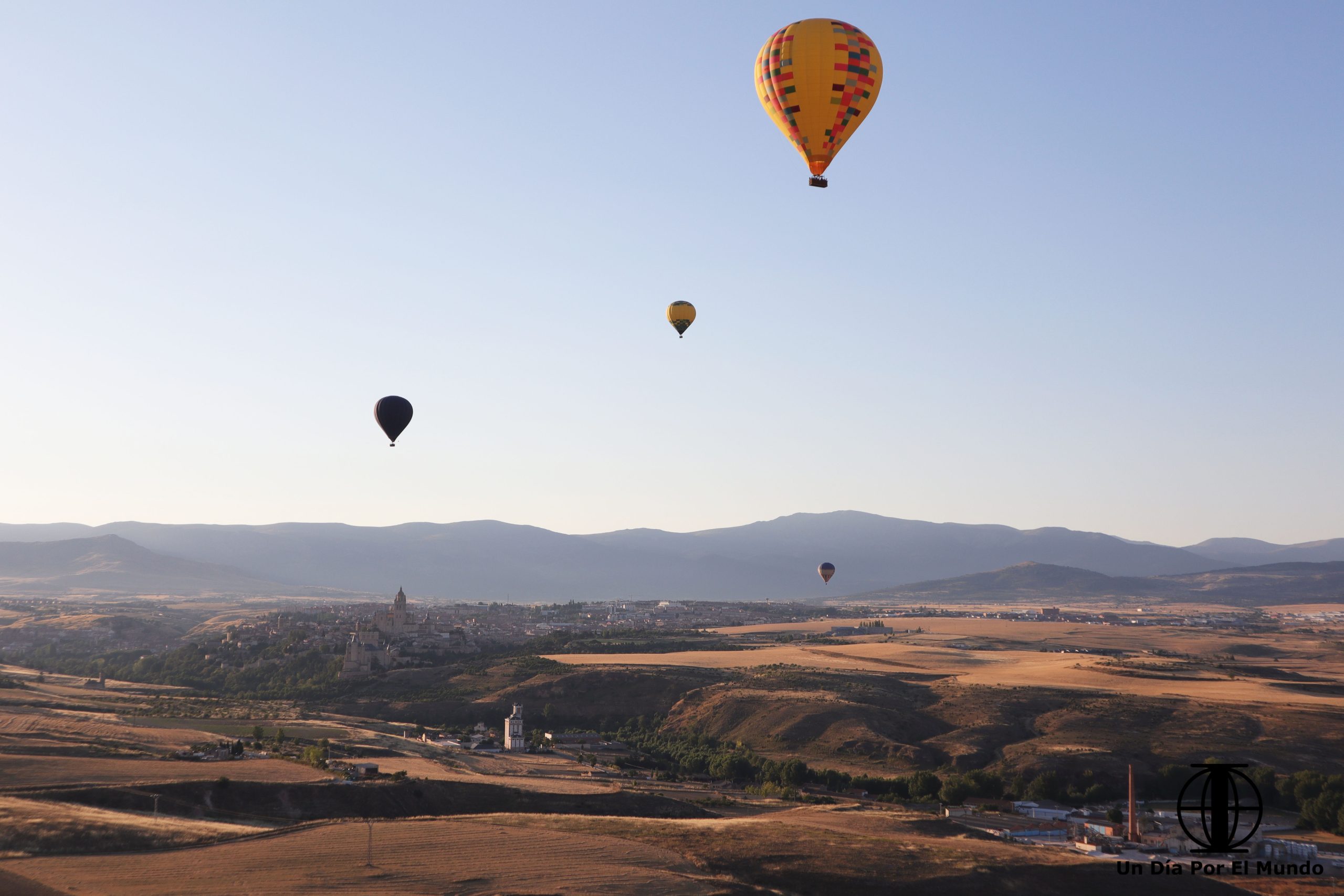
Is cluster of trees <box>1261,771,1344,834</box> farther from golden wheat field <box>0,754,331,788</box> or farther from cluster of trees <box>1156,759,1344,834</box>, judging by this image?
golden wheat field <box>0,754,331,788</box>

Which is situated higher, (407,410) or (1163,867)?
(407,410)

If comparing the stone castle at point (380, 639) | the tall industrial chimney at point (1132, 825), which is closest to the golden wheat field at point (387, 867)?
the tall industrial chimney at point (1132, 825)

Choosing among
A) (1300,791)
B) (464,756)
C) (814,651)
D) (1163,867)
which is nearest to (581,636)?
(814,651)

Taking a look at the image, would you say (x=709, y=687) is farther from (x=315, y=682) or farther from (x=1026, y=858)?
(x=1026, y=858)

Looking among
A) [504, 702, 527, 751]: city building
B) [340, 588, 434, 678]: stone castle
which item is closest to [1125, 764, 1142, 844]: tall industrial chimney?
[504, 702, 527, 751]: city building

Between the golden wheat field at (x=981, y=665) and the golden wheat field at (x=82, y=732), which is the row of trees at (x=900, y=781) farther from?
the golden wheat field at (x=82, y=732)
